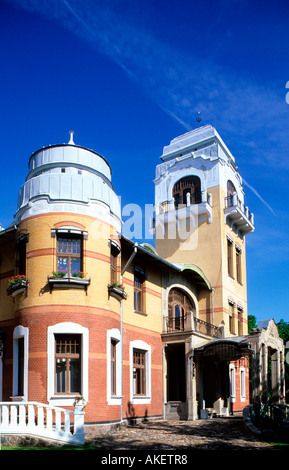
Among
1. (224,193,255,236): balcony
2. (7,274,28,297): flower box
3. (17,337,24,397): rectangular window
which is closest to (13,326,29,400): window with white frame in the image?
(17,337,24,397): rectangular window

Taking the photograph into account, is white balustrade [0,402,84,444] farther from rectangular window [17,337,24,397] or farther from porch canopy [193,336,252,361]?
porch canopy [193,336,252,361]

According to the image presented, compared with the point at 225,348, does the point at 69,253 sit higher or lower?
higher

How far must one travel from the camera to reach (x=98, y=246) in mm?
17875

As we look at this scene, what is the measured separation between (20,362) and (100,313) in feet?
11.2

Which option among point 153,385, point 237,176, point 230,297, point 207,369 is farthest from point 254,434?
point 237,176

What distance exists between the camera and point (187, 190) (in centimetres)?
3138

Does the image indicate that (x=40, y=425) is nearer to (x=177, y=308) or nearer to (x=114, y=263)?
(x=114, y=263)

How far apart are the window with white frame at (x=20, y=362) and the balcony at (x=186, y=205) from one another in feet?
50.5

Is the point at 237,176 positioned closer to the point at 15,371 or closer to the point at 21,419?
the point at 15,371

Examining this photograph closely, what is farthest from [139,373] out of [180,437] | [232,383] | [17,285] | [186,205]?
[186,205]

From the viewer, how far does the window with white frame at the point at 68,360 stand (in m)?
16.2

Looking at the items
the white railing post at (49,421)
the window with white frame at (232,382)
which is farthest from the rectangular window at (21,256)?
the window with white frame at (232,382)

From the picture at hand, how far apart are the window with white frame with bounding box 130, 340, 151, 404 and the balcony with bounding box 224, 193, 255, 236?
11271 mm
